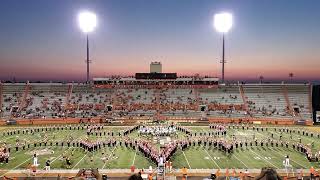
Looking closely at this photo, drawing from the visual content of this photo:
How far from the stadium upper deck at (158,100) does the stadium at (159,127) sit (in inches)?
5.8

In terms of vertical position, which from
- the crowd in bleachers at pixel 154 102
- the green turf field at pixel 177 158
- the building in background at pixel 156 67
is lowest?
the green turf field at pixel 177 158

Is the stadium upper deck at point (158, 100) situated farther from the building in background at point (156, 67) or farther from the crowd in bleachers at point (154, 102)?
the building in background at point (156, 67)

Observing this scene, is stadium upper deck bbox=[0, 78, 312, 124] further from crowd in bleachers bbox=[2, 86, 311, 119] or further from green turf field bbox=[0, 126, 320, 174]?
green turf field bbox=[0, 126, 320, 174]

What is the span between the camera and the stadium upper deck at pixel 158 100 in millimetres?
51281

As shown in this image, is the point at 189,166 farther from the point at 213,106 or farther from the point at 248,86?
the point at 248,86

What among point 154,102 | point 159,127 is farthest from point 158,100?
point 159,127

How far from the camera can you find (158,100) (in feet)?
183

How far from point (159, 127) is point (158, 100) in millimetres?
19161

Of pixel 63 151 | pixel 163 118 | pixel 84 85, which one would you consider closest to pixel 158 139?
pixel 63 151

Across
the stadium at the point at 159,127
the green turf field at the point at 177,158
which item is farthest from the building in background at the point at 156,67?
the green turf field at the point at 177,158

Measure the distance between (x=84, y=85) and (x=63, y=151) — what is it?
34566 mm

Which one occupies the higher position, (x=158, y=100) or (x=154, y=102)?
(x=158, y=100)

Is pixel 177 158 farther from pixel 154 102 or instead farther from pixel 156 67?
pixel 156 67

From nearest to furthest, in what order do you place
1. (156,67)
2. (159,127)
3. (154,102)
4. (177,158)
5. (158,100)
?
(177,158) < (159,127) < (154,102) < (158,100) < (156,67)
